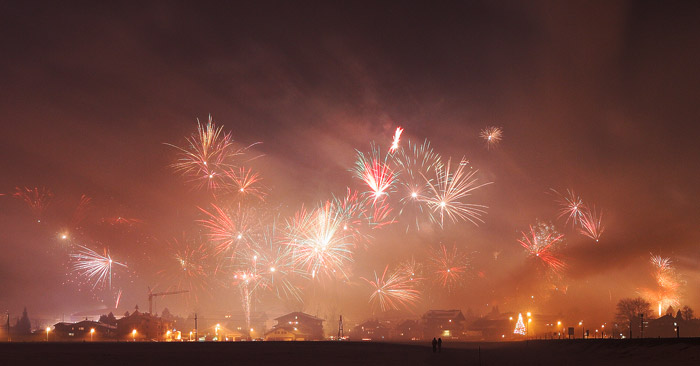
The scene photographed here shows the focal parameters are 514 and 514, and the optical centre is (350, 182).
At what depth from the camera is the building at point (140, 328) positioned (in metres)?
111

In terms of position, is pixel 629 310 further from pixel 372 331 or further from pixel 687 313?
pixel 372 331

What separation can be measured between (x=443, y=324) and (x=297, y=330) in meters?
41.0

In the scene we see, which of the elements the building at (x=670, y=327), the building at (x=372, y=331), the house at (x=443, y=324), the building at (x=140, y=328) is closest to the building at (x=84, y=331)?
the building at (x=140, y=328)

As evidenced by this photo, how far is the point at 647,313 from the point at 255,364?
378 feet

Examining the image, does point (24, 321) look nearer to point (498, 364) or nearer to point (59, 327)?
point (59, 327)

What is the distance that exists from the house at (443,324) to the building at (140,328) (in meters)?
70.5

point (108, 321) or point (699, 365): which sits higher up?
point (699, 365)

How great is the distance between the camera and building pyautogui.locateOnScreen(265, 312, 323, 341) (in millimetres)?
136750

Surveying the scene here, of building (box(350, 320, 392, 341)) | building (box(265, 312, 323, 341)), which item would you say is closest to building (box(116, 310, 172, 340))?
building (box(265, 312, 323, 341))

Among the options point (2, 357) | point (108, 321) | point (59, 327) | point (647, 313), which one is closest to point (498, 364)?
point (2, 357)

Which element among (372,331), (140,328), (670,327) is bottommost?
(372,331)

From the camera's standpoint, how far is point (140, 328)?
113 meters

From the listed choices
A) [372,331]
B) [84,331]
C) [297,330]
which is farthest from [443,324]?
[84,331]

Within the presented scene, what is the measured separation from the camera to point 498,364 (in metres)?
43.0
